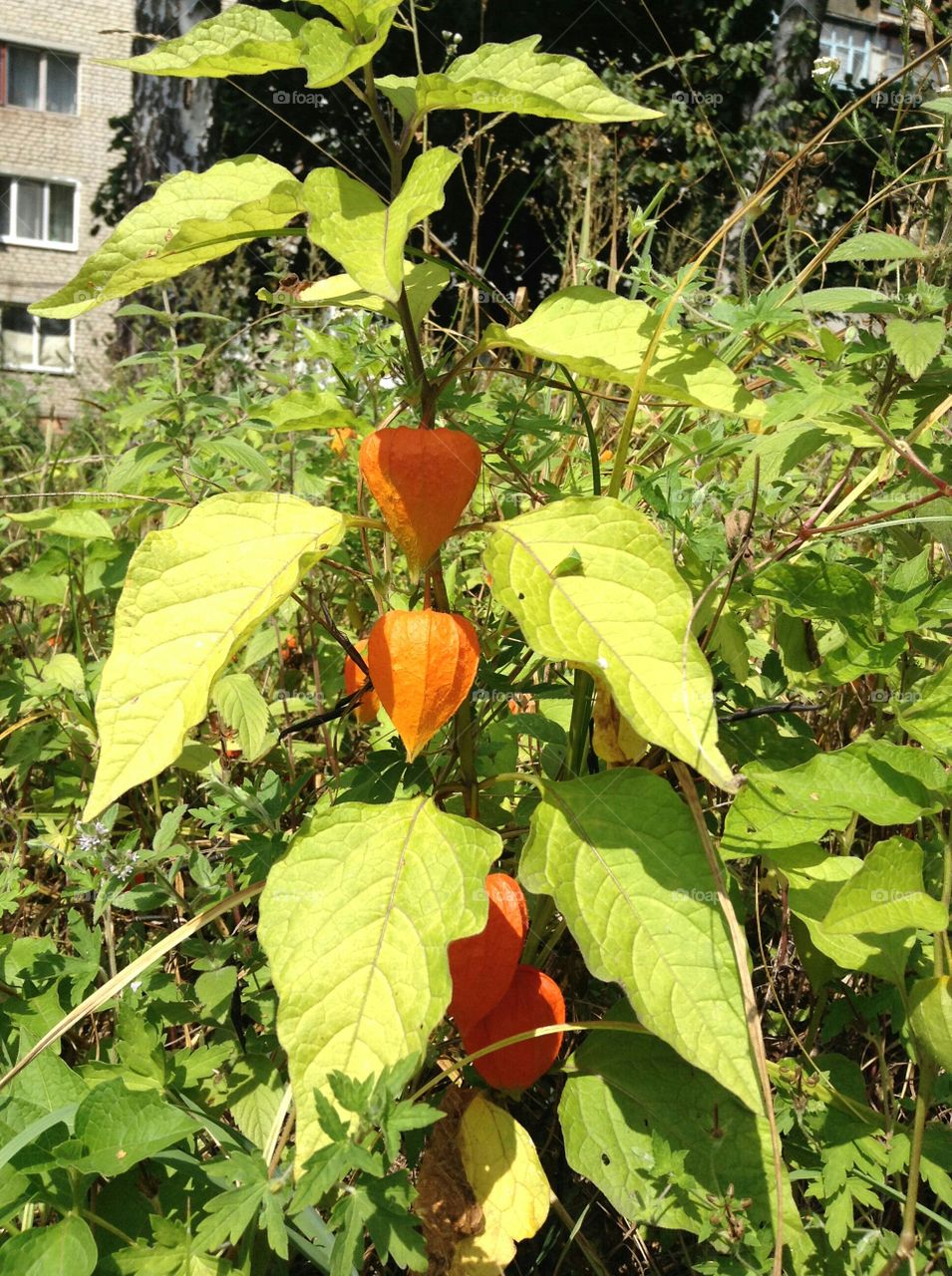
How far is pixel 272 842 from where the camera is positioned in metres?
1.16

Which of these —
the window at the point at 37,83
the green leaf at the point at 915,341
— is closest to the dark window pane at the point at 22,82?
the window at the point at 37,83

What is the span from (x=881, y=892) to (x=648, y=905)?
0.21m

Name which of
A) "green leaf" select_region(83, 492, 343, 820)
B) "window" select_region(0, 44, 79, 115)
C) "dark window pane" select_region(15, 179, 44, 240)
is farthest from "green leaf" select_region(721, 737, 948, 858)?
"window" select_region(0, 44, 79, 115)

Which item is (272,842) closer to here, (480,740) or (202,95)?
(480,740)

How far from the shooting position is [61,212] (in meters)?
19.4

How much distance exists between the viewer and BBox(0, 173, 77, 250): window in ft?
62.2

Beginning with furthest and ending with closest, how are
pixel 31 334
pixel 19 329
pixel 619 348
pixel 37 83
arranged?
pixel 37 83 → pixel 19 329 → pixel 31 334 → pixel 619 348

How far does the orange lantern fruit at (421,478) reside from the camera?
89 cm

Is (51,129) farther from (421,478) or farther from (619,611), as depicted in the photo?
(619,611)

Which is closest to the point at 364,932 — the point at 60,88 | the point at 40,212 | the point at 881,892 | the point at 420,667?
the point at 420,667

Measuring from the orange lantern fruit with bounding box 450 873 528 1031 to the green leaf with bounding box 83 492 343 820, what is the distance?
33cm

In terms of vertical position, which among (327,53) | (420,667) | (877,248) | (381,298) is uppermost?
(327,53)

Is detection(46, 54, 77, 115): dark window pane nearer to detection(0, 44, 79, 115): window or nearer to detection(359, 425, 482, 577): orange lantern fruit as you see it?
detection(0, 44, 79, 115): window

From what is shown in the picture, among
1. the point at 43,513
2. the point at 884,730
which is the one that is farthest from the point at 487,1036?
the point at 43,513
